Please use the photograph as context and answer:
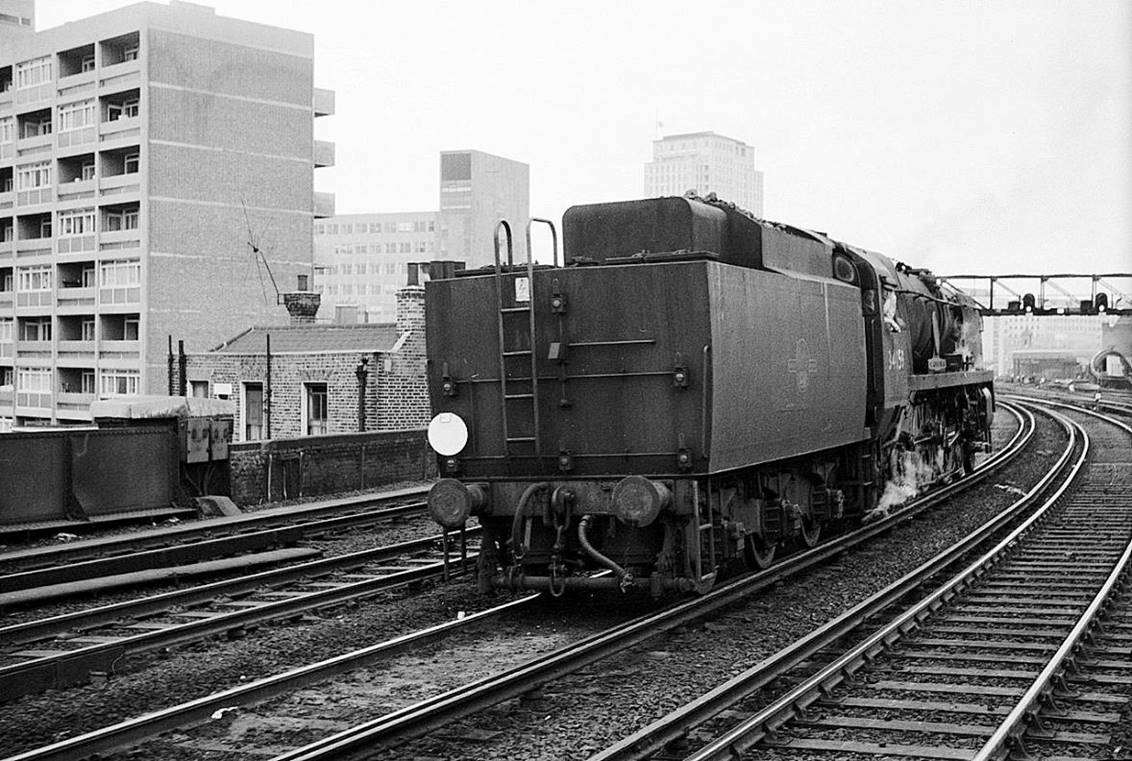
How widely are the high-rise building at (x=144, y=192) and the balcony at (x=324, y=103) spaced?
0.31 m

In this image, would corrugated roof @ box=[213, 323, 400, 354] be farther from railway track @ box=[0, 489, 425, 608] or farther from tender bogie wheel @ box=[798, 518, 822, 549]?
tender bogie wheel @ box=[798, 518, 822, 549]

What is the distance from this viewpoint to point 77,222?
48.8 meters

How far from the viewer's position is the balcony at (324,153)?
5294 cm

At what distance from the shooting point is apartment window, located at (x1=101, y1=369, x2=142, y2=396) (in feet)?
149

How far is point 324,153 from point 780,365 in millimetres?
45486

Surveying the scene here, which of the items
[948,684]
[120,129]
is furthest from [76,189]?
[948,684]

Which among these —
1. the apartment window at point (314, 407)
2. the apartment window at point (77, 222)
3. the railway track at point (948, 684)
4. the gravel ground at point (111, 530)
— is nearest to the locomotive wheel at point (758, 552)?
the railway track at point (948, 684)

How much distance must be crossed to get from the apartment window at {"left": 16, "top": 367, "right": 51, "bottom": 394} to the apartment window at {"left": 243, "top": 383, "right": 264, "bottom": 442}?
23.5m

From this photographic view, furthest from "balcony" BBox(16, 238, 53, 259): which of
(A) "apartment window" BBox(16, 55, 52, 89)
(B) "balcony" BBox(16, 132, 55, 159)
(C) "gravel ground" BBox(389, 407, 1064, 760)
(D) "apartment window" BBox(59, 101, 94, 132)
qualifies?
(C) "gravel ground" BBox(389, 407, 1064, 760)

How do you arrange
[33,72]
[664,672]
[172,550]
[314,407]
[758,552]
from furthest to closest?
[33,72] → [314,407] → [172,550] → [758,552] → [664,672]

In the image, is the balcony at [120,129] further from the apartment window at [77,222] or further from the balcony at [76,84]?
the apartment window at [77,222]

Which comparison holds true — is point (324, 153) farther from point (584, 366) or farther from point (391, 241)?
point (391, 241)

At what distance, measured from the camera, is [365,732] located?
6406 millimetres

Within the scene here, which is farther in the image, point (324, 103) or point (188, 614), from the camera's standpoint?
point (324, 103)
